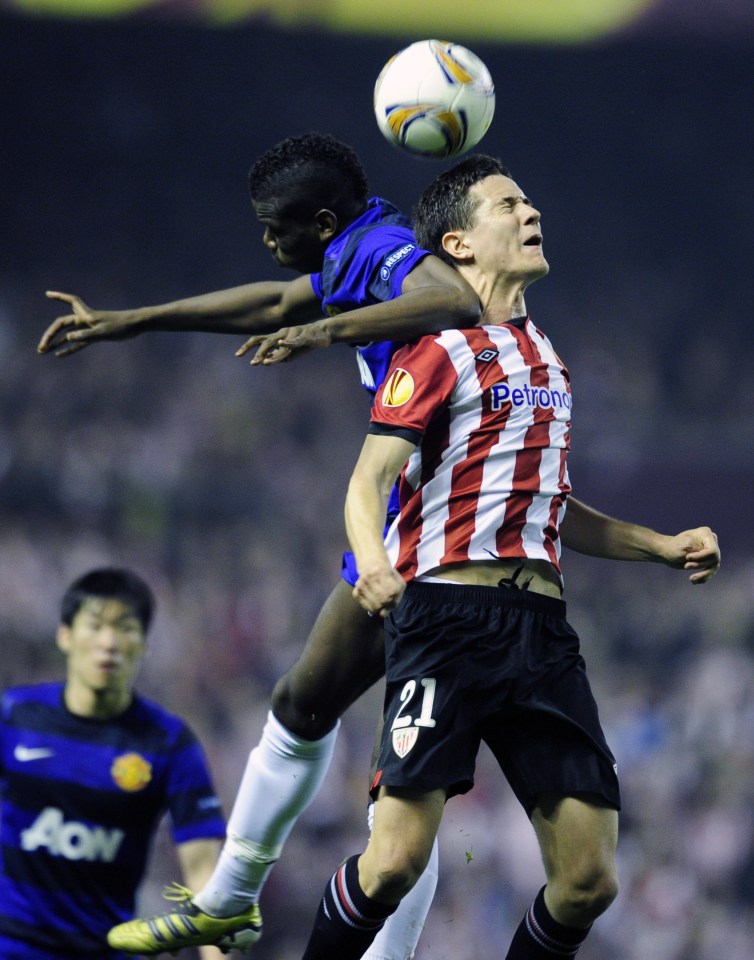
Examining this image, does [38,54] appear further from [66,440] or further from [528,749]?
[528,749]

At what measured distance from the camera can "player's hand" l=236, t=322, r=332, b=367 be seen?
319cm

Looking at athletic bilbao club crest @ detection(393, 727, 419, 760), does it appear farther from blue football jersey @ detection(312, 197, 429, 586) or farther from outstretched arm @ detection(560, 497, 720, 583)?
outstretched arm @ detection(560, 497, 720, 583)

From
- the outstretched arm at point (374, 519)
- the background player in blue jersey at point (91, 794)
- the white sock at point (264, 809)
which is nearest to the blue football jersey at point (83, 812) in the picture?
the background player in blue jersey at point (91, 794)

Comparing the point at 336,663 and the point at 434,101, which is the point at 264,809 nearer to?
the point at 336,663

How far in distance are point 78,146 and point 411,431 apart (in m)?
9.98

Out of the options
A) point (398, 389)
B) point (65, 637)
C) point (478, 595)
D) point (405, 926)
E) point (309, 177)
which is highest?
point (309, 177)

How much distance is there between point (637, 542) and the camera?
380 centimetres

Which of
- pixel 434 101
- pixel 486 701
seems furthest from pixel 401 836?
pixel 434 101

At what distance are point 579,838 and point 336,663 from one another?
0.86 metres

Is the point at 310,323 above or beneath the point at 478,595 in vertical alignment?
above

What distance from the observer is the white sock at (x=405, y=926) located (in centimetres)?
371

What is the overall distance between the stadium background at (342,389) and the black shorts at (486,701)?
4767 millimetres

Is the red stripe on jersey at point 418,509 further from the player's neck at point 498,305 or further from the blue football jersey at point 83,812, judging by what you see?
the blue football jersey at point 83,812

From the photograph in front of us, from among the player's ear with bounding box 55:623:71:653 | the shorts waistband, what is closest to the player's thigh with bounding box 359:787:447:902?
the shorts waistband
